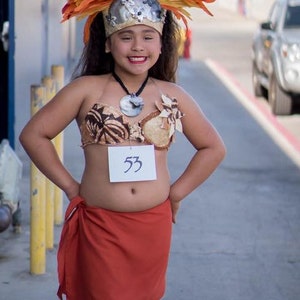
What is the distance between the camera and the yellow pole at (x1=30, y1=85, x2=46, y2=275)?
5.96 m

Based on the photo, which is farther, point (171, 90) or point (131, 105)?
point (171, 90)

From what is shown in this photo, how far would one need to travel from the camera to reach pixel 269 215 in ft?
26.2

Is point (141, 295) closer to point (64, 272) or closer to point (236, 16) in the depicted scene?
point (64, 272)

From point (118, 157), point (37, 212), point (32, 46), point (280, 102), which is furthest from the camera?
point (280, 102)

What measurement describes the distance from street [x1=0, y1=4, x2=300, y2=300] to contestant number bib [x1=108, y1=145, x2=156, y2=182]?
1.85m

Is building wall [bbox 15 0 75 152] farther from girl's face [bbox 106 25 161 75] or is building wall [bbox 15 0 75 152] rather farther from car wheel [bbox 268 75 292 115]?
girl's face [bbox 106 25 161 75]

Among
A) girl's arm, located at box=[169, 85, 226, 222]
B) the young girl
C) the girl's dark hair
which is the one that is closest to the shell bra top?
the young girl

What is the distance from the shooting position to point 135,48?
4145mm

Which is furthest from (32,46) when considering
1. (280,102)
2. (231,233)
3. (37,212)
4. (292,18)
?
(292,18)

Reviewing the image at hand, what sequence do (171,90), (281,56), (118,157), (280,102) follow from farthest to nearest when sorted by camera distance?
(280,102), (281,56), (171,90), (118,157)

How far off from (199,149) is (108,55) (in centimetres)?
55

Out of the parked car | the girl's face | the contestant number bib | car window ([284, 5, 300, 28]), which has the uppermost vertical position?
the girl's face

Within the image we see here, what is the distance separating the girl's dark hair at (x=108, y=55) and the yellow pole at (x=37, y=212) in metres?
1.50

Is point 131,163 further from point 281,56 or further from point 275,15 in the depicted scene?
point 275,15
